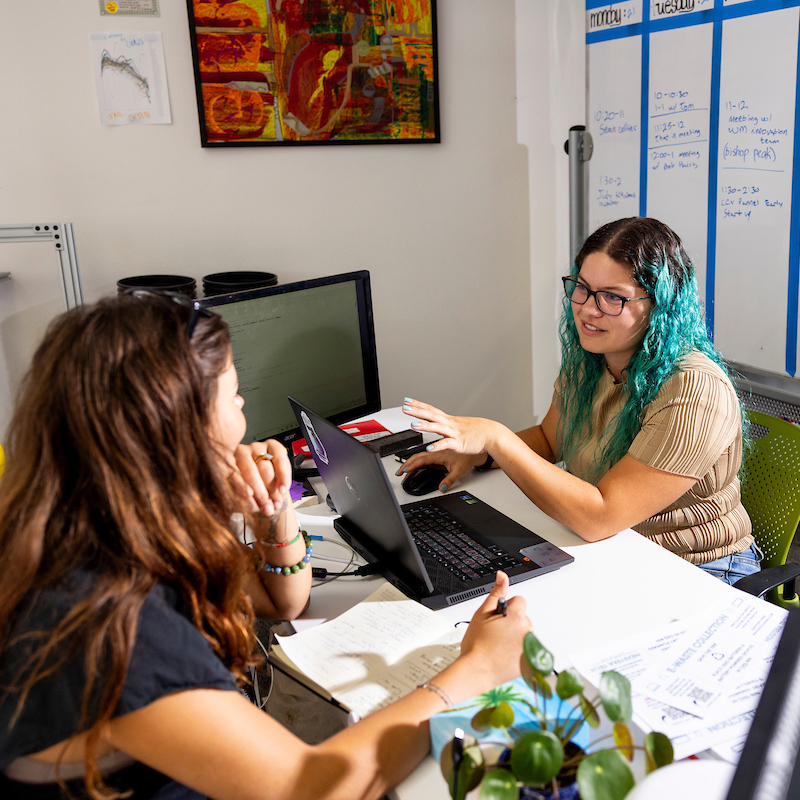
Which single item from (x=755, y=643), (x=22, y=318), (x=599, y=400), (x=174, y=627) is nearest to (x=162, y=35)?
(x=22, y=318)

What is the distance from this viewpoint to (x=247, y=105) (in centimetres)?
243

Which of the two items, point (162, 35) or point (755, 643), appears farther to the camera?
point (162, 35)

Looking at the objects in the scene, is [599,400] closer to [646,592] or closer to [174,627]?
[646,592]

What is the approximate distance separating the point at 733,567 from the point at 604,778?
1.00 m

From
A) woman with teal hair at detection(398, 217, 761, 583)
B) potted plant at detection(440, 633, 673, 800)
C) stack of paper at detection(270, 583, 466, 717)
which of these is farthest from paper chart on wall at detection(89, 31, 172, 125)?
potted plant at detection(440, 633, 673, 800)

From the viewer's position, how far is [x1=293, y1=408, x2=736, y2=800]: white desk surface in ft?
3.52

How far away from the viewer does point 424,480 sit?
1.60m

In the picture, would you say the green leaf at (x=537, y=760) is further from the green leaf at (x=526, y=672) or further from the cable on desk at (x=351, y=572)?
the cable on desk at (x=351, y=572)

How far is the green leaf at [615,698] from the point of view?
0.64 m

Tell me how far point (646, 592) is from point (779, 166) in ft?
4.55

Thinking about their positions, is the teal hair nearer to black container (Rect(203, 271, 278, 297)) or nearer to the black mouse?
the black mouse

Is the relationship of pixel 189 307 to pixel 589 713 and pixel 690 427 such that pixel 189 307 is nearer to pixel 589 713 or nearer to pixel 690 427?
pixel 589 713

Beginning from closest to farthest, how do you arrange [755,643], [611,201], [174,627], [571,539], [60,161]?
1. [174,627]
2. [755,643]
3. [571,539]
4. [60,161]
5. [611,201]

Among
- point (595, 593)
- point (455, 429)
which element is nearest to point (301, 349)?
point (455, 429)
